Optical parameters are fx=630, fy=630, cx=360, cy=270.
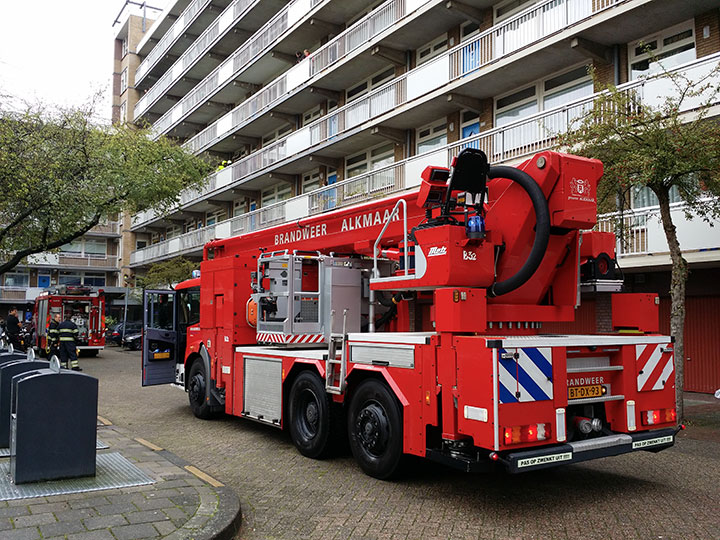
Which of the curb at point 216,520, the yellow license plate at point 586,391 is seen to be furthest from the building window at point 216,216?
the yellow license plate at point 586,391

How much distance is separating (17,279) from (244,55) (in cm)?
3447

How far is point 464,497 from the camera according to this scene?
6.00m

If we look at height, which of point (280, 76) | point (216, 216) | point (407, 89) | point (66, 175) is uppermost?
point (280, 76)

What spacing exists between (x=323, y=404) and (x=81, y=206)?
15.3 metres

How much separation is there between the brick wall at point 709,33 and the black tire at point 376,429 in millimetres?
11728

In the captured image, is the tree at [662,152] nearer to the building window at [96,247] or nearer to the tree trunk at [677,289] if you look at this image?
the tree trunk at [677,289]

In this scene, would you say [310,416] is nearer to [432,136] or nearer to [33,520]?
[33,520]

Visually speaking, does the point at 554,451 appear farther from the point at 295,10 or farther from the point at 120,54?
the point at 120,54

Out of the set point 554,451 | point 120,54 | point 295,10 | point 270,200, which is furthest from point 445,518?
point 120,54

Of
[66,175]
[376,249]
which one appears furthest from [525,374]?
[66,175]

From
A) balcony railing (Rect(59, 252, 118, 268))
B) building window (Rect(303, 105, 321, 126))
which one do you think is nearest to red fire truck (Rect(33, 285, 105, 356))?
building window (Rect(303, 105, 321, 126))

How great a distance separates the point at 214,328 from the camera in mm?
10234

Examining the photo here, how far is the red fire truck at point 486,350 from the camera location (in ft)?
17.3

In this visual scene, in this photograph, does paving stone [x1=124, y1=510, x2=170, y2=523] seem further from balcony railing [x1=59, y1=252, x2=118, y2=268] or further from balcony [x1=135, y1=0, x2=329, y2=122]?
balcony railing [x1=59, y1=252, x2=118, y2=268]
